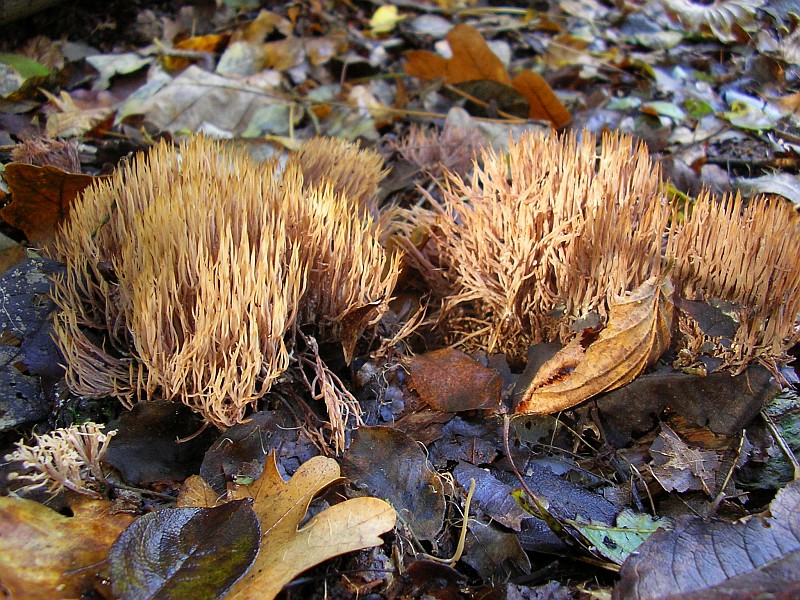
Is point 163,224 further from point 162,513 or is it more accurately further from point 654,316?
point 654,316

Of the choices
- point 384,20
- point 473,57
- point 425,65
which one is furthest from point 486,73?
point 384,20

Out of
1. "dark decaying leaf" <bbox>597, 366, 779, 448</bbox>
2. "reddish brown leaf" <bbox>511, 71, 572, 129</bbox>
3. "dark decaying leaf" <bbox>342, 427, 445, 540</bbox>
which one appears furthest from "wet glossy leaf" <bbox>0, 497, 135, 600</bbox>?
"reddish brown leaf" <bbox>511, 71, 572, 129</bbox>

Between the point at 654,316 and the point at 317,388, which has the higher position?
the point at 654,316

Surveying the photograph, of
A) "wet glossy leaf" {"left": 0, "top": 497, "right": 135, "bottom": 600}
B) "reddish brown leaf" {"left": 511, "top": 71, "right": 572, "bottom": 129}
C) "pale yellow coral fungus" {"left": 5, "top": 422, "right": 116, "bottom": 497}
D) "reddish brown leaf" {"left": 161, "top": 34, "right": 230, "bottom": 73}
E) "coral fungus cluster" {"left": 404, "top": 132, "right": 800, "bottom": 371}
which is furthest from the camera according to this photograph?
"reddish brown leaf" {"left": 161, "top": 34, "right": 230, "bottom": 73}

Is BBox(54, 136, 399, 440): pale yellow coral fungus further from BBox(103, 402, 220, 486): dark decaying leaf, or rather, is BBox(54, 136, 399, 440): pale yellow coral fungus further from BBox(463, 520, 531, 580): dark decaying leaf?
BBox(463, 520, 531, 580): dark decaying leaf

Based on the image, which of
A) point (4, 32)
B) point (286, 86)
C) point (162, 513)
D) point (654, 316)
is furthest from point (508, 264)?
point (4, 32)

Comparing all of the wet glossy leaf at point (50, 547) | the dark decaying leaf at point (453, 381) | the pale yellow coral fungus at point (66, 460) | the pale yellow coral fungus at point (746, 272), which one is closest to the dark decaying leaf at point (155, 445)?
the pale yellow coral fungus at point (66, 460)
